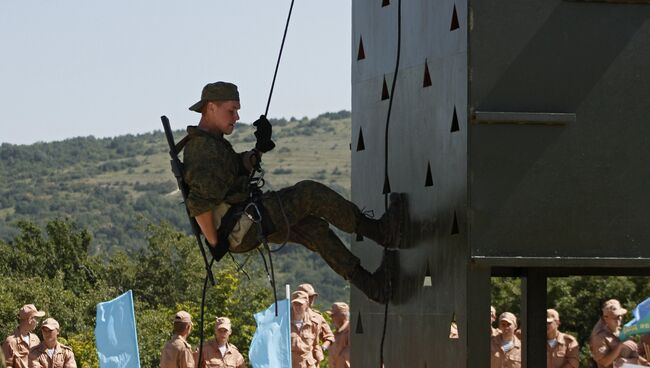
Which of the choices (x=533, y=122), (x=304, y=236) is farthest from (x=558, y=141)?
(x=304, y=236)

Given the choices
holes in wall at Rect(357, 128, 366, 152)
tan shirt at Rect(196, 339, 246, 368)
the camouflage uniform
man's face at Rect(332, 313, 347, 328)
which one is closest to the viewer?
the camouflage uniform

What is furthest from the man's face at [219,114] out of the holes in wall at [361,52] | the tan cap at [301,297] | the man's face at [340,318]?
the tan cap at [301,297]

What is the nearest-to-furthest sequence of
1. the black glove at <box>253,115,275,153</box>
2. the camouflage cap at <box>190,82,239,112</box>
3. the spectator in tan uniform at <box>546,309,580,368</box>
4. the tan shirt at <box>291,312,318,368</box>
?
the black glove at <box>253,115,275,153</box>, the camouflage cap at <box>190,82,239,112</box>, the spectator in tan uniform at <box>546,309,580,368</box>, the tan shirt at <box>291,312,318,368</box>

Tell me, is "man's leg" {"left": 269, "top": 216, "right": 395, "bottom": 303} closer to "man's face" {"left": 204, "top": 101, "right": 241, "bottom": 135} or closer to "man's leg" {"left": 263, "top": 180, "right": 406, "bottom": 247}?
"man's leg" {"left": 263, "top": 180, "right": 406, "bottom": 247}

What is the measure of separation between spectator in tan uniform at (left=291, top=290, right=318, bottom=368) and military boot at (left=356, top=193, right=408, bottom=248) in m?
9.86

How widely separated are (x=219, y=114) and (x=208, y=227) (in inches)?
28.7

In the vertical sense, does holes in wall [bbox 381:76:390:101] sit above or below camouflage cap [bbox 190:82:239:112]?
above

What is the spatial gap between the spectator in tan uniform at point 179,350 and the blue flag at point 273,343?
753mm

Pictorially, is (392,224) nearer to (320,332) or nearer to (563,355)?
(563,355)

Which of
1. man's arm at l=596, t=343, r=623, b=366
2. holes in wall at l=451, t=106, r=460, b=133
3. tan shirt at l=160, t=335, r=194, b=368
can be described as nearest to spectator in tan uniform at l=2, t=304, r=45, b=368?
tan shirt at l=160, t=335, r=194, b=368

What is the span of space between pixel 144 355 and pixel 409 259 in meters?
17.6

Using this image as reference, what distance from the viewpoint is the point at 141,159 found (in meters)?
129

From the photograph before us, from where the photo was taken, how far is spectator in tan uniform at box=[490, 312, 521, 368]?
1738cm

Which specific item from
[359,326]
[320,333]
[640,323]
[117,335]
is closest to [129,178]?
[320,333]
